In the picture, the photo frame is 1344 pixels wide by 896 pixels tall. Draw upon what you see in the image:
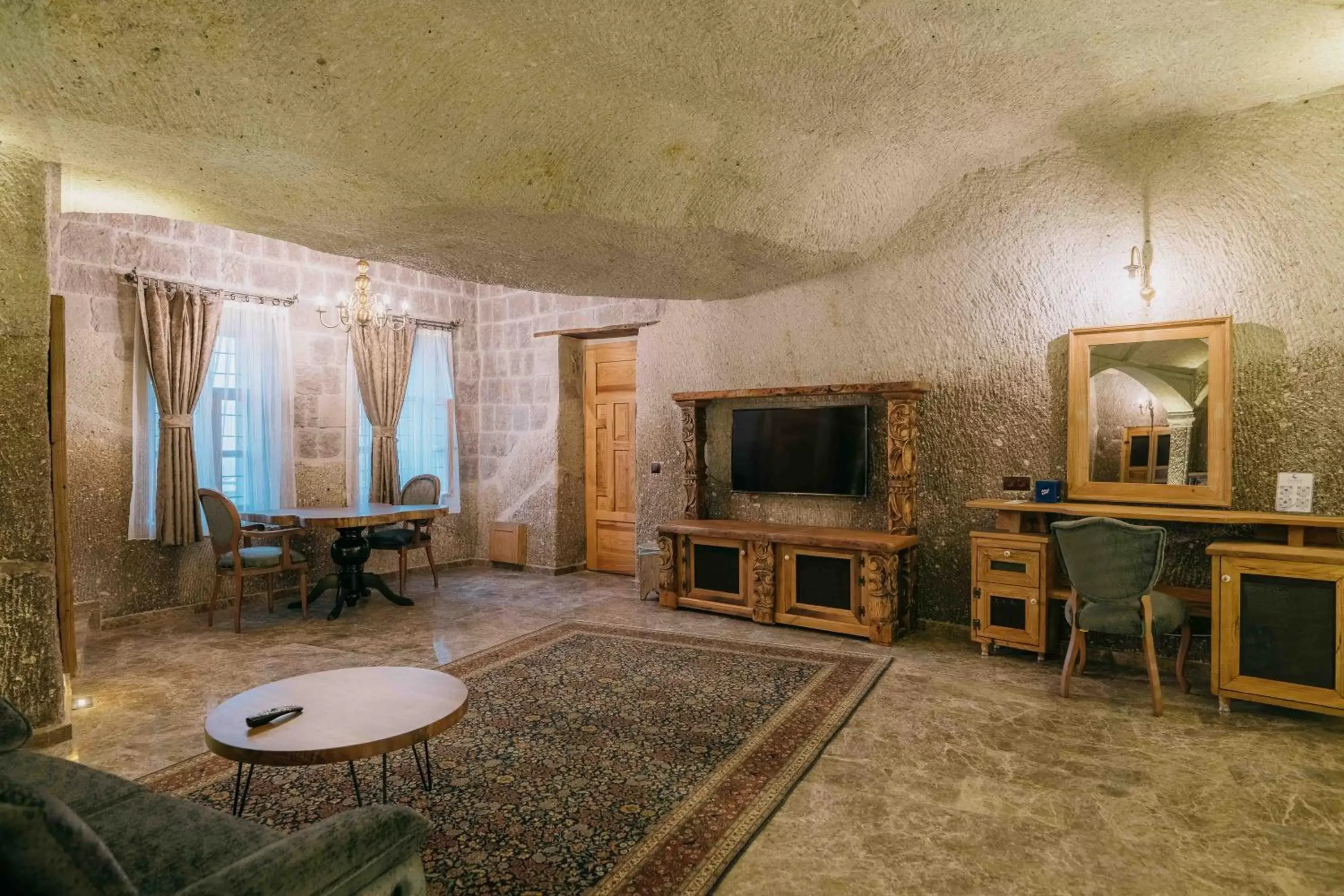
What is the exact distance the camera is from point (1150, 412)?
3852 millimetres

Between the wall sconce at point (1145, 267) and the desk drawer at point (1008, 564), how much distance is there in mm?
1445

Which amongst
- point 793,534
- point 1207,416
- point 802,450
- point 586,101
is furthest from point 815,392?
point 586,101

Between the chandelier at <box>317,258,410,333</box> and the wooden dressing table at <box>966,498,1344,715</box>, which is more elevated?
the chandelier at <box>317,258,410,333</box>

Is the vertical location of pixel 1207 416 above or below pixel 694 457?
above

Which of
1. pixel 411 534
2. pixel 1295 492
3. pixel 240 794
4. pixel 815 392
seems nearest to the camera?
pixel 240 794

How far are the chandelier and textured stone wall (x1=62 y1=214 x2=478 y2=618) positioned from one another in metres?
0.08

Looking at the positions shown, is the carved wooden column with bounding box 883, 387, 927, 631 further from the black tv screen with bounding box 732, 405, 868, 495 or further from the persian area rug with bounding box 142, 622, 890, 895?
the persian area rug with bounding box 142, 622, 890, 895

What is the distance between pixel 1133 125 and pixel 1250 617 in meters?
2.40

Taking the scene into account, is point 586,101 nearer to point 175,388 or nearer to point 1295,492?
point 1295,492

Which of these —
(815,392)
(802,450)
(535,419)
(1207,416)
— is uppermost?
(815,392)

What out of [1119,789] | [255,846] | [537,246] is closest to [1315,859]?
[1119,789]

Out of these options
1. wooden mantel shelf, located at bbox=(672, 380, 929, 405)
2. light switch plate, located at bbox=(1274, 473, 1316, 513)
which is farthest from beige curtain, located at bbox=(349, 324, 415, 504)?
light switch plate, located at bbox=(1274, 473, 1316, 513)

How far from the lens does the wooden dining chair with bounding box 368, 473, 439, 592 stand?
18.7 ft

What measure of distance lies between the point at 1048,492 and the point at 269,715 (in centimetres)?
377
